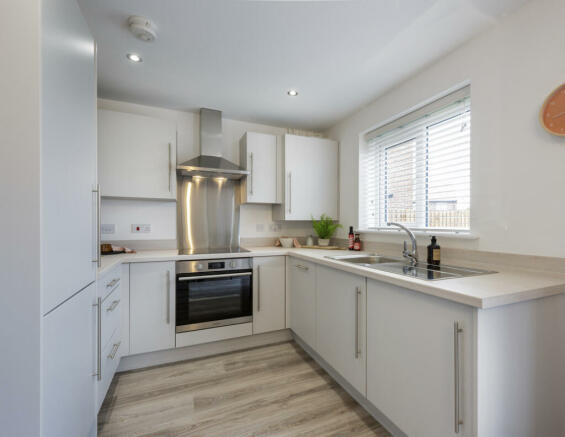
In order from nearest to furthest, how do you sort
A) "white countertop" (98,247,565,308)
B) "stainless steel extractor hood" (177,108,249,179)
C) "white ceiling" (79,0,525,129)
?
"white countertop" (98,247,565,308), "white ceiling" (79,0,525,129), "stainless steel extractor hood" (177,108,249,179)

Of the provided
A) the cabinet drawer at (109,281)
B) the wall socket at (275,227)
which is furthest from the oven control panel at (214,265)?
the wall socket at (275,227)

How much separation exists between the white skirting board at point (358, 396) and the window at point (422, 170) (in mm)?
1256

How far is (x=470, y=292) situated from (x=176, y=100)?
8.69ft

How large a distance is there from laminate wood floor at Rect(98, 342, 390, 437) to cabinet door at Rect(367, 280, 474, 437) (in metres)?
0.29

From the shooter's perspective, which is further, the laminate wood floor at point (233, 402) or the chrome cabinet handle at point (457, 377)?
the laminate wood floor at point (233, 402)

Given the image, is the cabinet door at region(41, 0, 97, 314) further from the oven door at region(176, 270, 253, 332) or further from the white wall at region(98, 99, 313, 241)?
the white wall at region(98, 99, 313, 241)

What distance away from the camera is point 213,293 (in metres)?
2.24

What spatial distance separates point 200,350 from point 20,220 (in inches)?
75.2

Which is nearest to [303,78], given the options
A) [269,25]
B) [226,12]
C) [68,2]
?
[269,25]

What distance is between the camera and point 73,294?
999 millimetres

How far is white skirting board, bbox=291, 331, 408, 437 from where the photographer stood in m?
1.40

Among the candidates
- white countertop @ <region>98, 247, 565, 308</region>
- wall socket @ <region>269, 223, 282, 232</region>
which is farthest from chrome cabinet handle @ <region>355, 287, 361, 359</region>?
wall socket @ <region>269, 223, 282, 232</region>

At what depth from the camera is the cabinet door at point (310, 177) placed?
2.78 meters

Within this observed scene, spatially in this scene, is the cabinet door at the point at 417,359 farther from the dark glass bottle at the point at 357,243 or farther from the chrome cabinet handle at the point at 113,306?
the chrome cabinet handle at the point at 113,306
